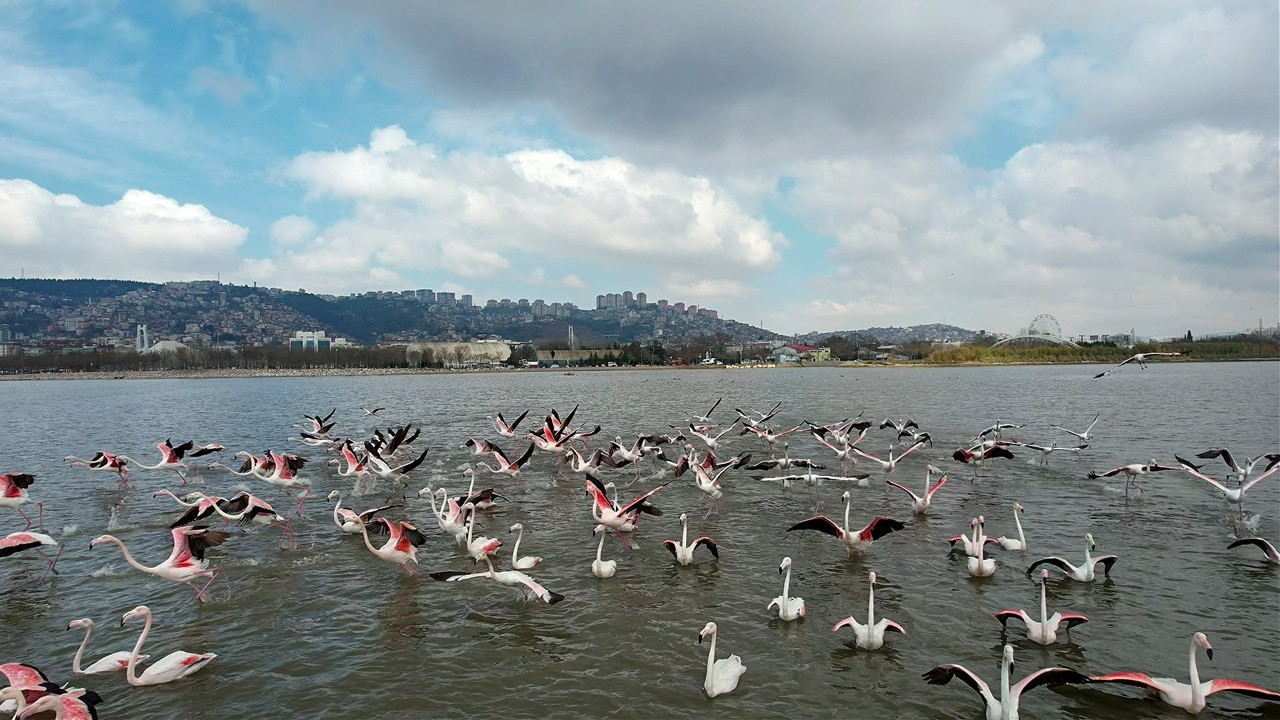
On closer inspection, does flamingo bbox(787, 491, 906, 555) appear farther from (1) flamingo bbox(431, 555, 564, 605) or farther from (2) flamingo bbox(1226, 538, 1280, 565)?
(2) flamingo bbox(1226, 538, 1280, 565)

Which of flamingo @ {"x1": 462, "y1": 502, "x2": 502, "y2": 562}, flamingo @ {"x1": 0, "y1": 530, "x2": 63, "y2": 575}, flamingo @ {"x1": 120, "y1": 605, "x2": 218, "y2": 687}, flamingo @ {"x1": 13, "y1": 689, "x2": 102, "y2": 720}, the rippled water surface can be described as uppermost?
flamingo @ {"x1": 0, "y1": 530, "x2": 63, "y2": 575}

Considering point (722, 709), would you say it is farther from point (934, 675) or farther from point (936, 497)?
point (936, 497)

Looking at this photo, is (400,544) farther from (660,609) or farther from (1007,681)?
(1007,681)

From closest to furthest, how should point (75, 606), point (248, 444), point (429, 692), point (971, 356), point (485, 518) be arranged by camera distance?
point (429, 692)
point (75, 606)
point (485, 518)
point (248, 444)
point (971, 356)

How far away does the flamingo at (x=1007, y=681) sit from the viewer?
533 centimetres

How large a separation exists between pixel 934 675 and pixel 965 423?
27051 mm

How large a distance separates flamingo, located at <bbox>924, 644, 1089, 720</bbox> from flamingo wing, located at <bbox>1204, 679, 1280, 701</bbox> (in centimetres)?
119

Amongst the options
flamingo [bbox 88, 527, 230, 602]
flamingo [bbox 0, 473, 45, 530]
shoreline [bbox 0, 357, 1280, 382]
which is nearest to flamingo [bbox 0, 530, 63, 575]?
flamingo [bbox 88, 527, 230, 602]

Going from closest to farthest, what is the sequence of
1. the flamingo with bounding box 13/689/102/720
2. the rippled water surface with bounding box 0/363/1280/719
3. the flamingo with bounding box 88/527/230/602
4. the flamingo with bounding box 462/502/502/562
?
1. the flamingo with bounding box 13/689/102/720
2. the rippled water surface with bounding box 0/363/1280/719
3. the flamingo with bounding box 88/527/230/602
4. the flamingo with bounding box 462/502/502/562

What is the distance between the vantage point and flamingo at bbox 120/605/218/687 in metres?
6.45

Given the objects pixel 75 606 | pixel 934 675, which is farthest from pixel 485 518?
pixel 934 675

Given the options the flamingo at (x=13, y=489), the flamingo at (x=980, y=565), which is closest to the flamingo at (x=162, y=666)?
the flamingo at (x=13, y=489)

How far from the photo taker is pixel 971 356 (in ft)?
455

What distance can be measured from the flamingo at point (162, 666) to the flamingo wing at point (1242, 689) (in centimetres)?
981
